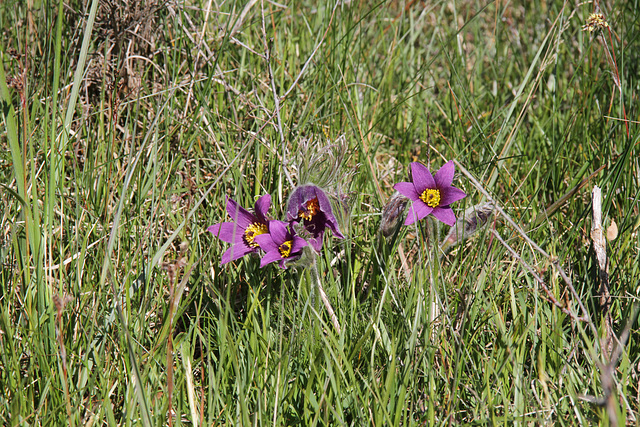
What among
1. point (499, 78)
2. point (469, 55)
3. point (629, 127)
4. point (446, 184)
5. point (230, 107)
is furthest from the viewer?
point (469, 55)

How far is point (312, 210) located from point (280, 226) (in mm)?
157

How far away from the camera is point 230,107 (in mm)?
2984

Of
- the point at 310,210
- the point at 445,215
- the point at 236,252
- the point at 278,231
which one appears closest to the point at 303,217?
the point at 310,210

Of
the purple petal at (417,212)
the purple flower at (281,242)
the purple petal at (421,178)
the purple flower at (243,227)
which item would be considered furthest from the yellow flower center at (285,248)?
the purple petal at (421,178)

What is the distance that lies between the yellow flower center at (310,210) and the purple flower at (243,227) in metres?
0.12

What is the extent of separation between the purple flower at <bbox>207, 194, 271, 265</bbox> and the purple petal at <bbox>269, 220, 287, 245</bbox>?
0.09m

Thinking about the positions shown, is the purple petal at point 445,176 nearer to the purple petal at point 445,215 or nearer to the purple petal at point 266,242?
the purple petal at point 445,215

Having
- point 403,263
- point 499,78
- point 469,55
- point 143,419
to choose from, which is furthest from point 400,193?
point 469,55

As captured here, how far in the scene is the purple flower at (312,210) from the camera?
2.00m

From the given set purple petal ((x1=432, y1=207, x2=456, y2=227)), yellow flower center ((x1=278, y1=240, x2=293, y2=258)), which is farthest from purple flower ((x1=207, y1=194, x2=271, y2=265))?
purple petal ((x1=432, y1=207, x2=456, y2=227))

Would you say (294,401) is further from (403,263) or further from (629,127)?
(629,127)

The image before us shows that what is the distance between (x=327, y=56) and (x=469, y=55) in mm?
1220

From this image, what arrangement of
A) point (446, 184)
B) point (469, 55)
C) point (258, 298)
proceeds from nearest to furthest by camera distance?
point (446, 184), point (258, 298), point (469, 55)

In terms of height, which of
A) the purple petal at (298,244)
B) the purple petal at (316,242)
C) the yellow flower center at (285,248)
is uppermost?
the purple petal at (298,244)
